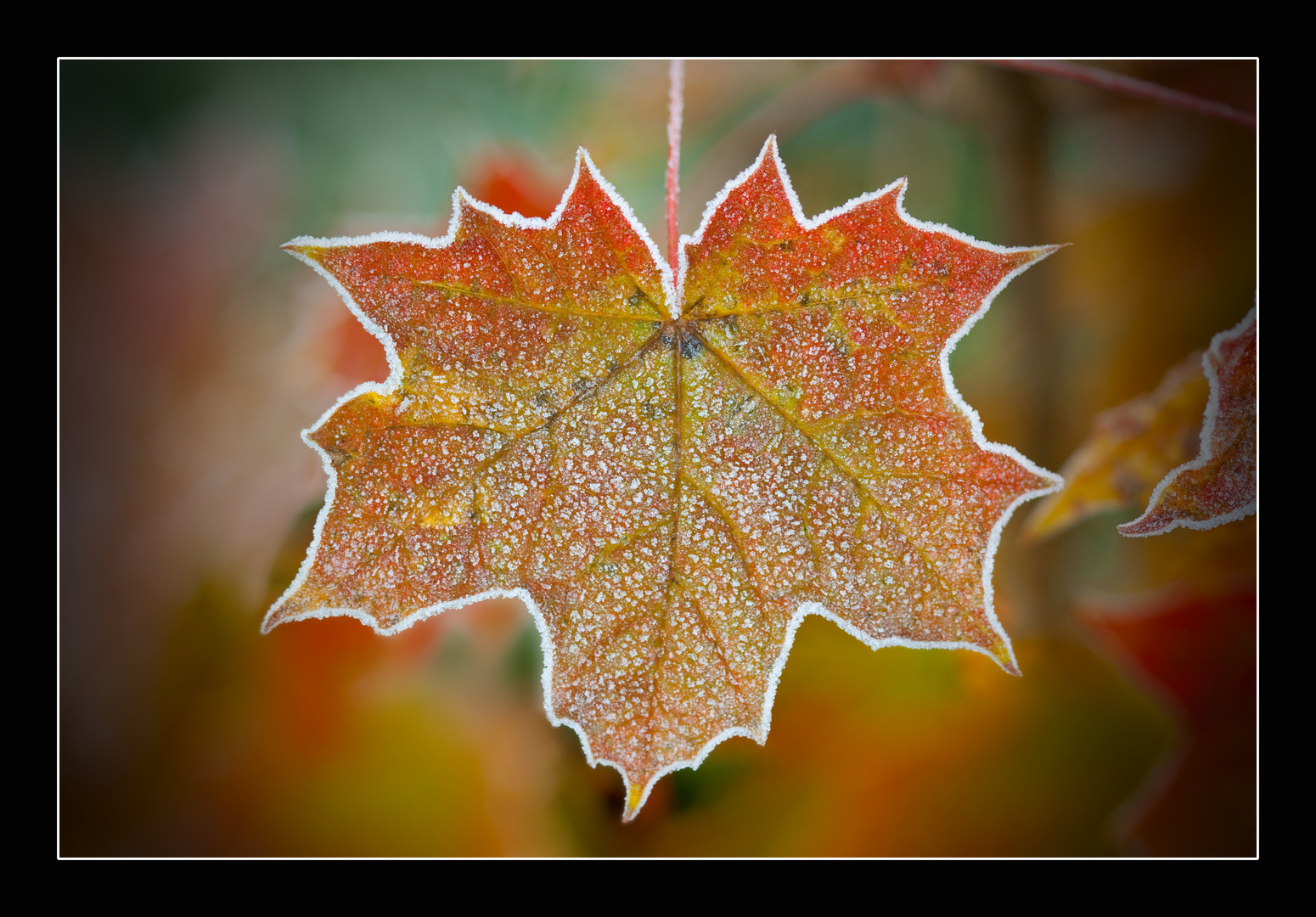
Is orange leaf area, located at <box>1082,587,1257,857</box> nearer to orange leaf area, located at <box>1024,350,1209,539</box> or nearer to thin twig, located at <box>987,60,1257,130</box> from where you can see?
Answer: orange leaf area, located at <box>1024,350,1209,539</box>

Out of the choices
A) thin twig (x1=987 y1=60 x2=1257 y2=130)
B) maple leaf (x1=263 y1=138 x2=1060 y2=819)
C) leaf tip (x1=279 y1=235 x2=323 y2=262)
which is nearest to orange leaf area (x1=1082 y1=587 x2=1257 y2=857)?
maple leaf (x1=263 y1=138 x2=1060 y2=819)

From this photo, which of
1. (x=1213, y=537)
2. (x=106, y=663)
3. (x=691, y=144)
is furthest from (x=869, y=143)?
(x=106, y=663)

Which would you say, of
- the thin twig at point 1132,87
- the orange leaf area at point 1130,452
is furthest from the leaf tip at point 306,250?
the orange leaf area at point 1130,452

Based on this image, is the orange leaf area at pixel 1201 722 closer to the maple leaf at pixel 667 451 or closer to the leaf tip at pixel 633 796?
the maple leaf at pixel 667 451

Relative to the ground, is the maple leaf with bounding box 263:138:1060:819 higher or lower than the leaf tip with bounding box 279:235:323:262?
lower
